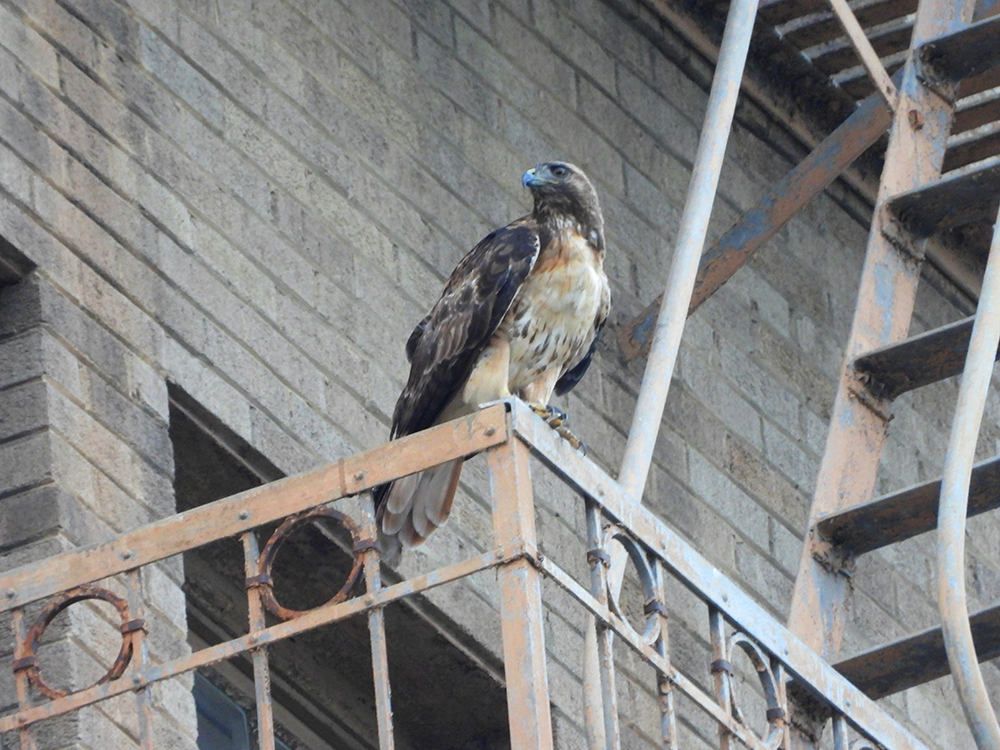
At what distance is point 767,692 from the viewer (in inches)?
204

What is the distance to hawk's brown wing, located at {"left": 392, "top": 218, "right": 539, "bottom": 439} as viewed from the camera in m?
6.50

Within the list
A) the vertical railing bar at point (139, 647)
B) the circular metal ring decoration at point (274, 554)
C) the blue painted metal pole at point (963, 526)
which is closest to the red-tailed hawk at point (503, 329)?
the blue painted metal pole at point (963, 526)

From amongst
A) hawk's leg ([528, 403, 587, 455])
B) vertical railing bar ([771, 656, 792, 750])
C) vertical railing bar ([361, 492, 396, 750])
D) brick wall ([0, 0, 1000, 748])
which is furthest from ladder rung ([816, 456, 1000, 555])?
vertical railing bar ([361, 492, 396, 750])

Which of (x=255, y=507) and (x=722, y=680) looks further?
(x=722, y=680)

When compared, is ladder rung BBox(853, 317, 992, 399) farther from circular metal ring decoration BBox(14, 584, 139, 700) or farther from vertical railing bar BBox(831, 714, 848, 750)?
circular metal ring decoration BBox(14, 584, 139, 700)

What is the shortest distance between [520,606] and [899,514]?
2088 mm

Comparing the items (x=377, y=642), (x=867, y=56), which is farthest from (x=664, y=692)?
(x=867, y=56)

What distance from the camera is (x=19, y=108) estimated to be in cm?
645

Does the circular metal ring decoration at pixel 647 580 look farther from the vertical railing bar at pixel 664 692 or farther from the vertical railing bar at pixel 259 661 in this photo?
the vertical railing bar at pixel 259 661

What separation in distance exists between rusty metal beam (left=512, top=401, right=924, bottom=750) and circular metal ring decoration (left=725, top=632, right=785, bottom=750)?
0.12 feet

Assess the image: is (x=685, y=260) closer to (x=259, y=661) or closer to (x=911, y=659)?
(x=911, y=659)

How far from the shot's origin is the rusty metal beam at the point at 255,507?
476cm

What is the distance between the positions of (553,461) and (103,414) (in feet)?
6.04

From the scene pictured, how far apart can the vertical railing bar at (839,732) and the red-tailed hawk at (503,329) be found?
1.21 meters
